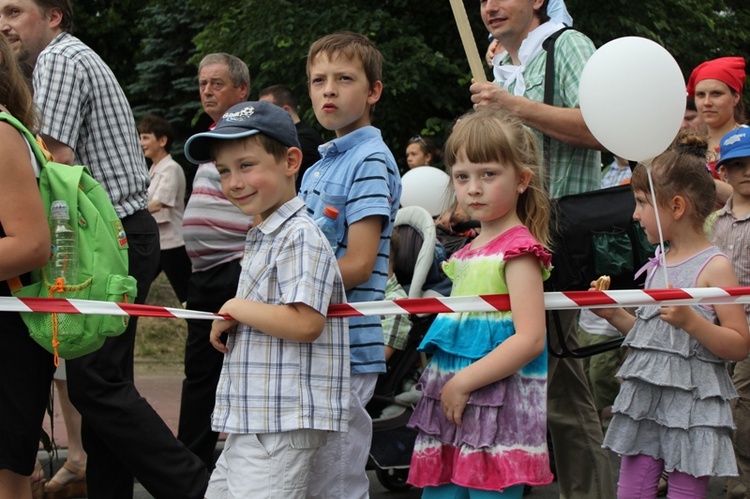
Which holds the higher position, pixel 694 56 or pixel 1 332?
pixel 694 56

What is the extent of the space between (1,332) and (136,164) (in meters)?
1.51

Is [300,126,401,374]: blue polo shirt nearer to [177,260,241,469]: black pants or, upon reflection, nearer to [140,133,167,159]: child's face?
[177,260,241,469]: black pants

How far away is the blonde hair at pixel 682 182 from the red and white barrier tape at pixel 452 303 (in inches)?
15.3

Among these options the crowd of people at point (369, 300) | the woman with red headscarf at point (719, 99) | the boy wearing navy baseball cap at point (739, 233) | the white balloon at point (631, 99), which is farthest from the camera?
the woman with red headscarf at point (719, 99)

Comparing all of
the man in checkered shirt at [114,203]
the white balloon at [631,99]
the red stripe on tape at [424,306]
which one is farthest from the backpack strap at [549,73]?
the man in checkered shirt at [114,203]

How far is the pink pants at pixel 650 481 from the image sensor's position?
398 centimetres

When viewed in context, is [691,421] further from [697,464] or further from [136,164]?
[136,164]

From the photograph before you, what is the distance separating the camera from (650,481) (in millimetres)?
4082

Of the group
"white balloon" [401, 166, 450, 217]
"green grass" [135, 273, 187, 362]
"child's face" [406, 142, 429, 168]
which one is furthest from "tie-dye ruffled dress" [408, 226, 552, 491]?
"green grass" [135, 273, 187, 362]

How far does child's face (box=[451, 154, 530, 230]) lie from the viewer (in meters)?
3.65

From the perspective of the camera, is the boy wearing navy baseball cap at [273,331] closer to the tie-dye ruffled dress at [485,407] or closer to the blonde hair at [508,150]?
the tie-dye ruffled dress at [485,407]

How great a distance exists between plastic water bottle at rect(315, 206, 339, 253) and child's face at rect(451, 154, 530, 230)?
1.53 ft

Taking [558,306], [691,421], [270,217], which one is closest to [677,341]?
[691,421]

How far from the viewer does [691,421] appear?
3982mm
